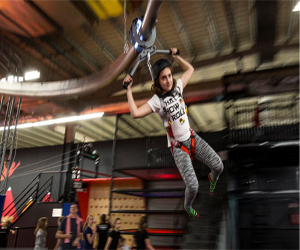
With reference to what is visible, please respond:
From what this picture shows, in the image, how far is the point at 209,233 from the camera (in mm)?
2955

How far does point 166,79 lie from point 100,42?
13.7 feet

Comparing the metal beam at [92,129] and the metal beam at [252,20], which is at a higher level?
the metal beam at [252,20]

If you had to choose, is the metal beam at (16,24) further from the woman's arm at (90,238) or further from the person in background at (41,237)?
the woman's arm at (90,238)

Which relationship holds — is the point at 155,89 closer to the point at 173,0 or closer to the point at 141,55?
the point at 141,55

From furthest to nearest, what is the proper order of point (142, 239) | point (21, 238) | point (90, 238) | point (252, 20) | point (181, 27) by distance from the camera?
point (21, 238)
point (181, 27)
point (252, 20)
point (90, 238)
point (142, 239)

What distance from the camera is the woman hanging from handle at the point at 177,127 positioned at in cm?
174

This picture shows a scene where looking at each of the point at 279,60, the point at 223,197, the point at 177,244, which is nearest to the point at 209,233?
the point at 223,197

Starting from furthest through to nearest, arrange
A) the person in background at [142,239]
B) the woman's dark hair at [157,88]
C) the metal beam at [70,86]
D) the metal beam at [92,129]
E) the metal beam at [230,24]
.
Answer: the metal beam at [92,129], the metal beam at [70,86], the metal beam at [230,24], the person in background at [142,239], the woman's dark hair at [157,88]

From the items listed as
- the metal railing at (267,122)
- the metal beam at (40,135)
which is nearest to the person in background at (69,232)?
the metal railing at (267,122)

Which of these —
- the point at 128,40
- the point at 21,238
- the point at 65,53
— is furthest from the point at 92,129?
the point at 128,40

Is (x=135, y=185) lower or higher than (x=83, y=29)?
lower

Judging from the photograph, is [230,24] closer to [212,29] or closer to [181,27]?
[212,29]

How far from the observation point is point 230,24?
4945mm

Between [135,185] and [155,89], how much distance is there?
5601 millimetres
